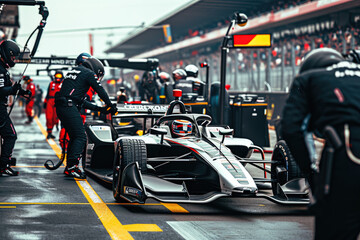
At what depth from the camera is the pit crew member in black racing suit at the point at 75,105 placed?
32.9 feet

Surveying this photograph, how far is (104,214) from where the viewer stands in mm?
Answer: 7156

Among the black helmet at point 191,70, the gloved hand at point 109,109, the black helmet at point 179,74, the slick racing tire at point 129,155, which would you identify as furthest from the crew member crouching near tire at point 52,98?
the slick racing tire at point 129,155

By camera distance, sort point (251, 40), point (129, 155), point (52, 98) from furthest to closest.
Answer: point (52, 98)
point (251, 40)
point (129, 155)

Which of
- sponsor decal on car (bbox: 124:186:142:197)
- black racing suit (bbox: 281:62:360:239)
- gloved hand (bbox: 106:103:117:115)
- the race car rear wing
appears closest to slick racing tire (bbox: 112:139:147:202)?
sponsor decal on car (bbox: 124:186:142:197)

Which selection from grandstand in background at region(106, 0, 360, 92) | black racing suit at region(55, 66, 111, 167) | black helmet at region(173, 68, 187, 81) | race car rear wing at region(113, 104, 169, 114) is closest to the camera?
black racing suit at region(55, 66, 111, 167)

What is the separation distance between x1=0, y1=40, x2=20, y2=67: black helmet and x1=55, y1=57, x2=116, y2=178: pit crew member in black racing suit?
0.88 meters

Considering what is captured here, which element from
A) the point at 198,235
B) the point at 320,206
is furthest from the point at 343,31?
the point at 320,206

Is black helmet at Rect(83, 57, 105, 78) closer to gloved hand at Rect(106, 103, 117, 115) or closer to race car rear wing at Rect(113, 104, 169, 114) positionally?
Answer: race car rear wing at Rect(113, 104, 169, 114)

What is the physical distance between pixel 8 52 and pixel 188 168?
12.1 ft

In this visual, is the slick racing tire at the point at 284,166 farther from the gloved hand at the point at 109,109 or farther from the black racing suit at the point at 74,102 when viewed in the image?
the black racing suit at the point at 74,102

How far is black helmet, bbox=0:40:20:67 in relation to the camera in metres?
10.2

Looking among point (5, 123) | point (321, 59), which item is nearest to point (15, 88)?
point (5, 123)

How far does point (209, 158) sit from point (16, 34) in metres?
47.7

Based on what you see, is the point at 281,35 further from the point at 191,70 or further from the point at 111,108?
the point at 111,108
